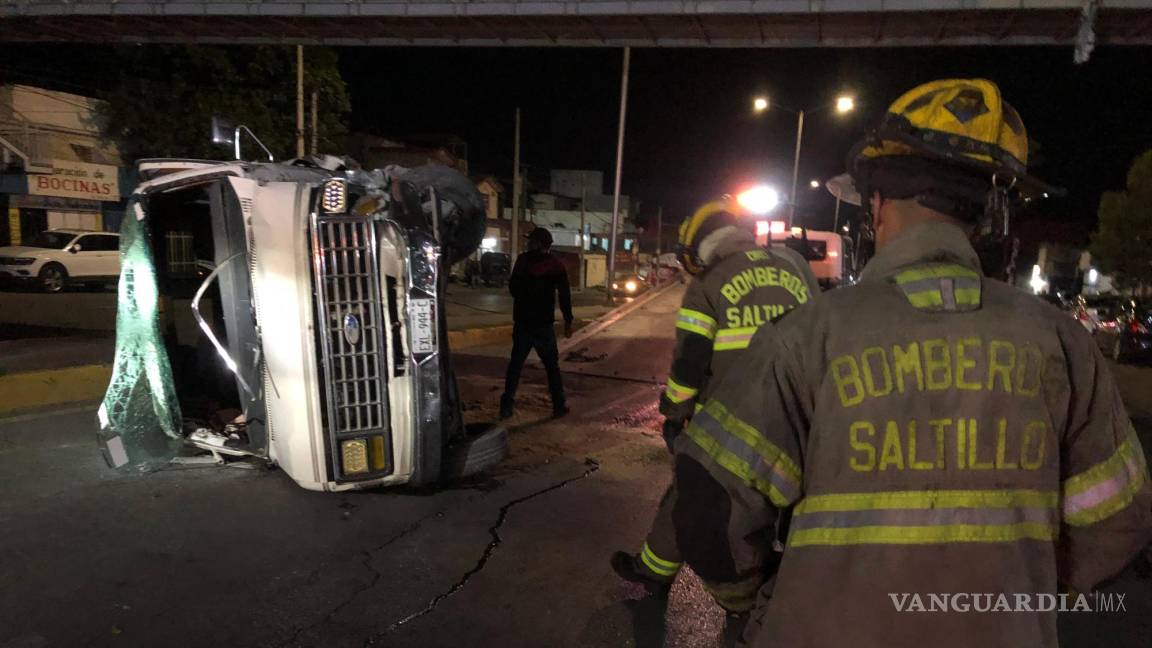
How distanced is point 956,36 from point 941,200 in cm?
681

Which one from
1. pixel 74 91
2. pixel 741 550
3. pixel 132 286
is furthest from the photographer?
pixel 74 91

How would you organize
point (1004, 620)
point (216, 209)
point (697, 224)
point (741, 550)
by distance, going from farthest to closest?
point (216, 209) < point (697, 224) < point (741, 550) < point (1004, 620)

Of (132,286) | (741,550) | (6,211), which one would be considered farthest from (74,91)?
(741,550)

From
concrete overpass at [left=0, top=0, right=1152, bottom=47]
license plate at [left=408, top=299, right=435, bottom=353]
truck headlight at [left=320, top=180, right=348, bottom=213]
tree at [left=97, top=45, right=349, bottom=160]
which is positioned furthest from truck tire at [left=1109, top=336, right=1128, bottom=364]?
tree at [left=97, top=45, right=349, bottom=160]

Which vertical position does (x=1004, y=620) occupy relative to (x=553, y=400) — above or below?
above

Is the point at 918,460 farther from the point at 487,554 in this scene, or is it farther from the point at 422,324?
the point at 422,324

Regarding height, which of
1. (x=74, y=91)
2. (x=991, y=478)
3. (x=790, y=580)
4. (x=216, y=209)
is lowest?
(x=790, y=580)

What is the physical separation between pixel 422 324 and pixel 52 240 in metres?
18.3

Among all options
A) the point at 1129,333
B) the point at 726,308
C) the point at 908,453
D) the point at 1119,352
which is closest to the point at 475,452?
the point at 726,308

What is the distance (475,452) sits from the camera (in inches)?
→ 193

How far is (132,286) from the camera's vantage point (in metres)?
4.65

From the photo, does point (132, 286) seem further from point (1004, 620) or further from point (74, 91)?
point (74, 91)

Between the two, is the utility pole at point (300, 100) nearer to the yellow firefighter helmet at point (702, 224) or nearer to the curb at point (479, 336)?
the curb at point (479, 336)

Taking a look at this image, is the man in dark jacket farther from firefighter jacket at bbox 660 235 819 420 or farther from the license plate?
firefighter jacket at bbox 660 235 819 420
